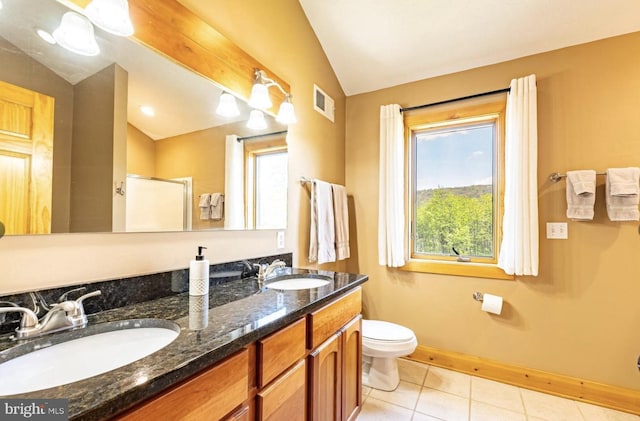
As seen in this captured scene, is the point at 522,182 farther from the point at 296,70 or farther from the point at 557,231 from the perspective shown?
the point at 296,70

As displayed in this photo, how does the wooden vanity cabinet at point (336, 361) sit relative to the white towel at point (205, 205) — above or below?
below

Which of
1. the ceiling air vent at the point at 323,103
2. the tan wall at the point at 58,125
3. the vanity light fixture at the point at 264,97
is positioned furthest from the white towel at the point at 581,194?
the tan wall at the point at 58,125

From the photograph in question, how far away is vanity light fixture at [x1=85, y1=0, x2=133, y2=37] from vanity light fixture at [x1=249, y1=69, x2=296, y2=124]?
0.71 m

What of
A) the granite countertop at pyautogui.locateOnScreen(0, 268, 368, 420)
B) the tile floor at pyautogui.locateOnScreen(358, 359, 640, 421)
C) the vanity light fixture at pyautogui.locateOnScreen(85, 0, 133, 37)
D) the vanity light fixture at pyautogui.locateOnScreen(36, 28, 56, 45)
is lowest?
the tile floor at pyautogui.locateOnScreen(358, 359, 640, 421)

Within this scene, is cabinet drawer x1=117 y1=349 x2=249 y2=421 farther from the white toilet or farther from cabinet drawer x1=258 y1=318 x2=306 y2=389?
the white toilet

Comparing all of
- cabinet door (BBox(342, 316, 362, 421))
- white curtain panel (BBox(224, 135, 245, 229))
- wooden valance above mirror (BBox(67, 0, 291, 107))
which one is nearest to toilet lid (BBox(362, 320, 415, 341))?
cabinet door (BBox(342, 316, 362, 421))

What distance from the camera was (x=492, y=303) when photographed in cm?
214

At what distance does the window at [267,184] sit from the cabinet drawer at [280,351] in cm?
77

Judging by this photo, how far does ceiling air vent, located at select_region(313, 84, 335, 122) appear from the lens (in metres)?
2.30

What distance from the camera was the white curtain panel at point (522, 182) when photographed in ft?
6.62

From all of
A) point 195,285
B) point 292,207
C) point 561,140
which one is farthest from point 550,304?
point 195,285

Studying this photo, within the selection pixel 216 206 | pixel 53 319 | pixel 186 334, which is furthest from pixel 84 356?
pixel 216 206

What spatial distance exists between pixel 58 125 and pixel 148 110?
1.10 ft

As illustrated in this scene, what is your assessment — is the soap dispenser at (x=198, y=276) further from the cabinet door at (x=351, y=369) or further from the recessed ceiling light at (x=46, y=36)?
the recessed ceiling light at (x=46, y=36)
